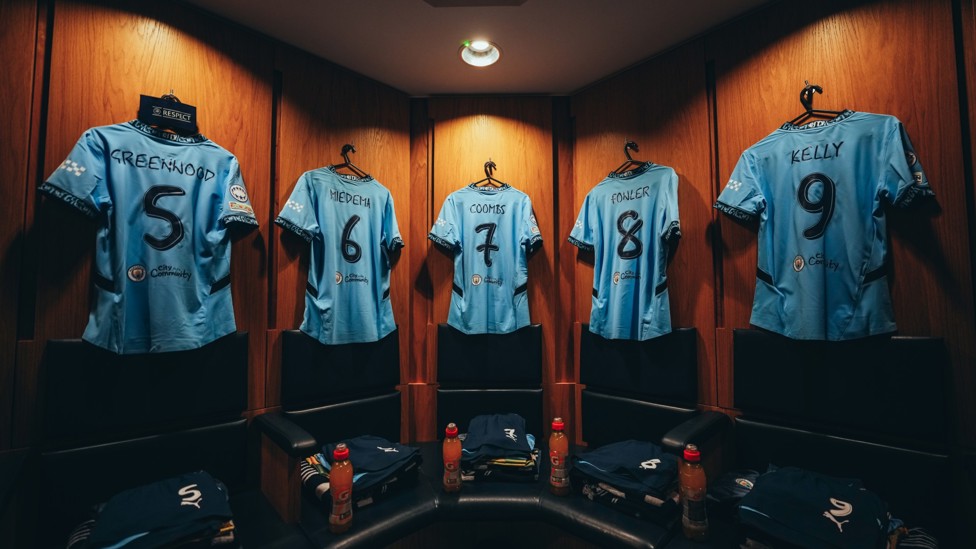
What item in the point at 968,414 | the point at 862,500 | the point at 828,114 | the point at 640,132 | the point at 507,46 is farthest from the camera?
the point at 640,132

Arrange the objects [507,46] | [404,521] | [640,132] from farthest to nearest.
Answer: [640,132] < [507,46] < [404,521]

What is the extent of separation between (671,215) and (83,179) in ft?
7.73

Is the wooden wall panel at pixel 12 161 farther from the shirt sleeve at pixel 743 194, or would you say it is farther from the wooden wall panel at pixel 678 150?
the shirt sleeve at pixel 743 194

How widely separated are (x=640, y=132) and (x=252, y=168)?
1977 mm

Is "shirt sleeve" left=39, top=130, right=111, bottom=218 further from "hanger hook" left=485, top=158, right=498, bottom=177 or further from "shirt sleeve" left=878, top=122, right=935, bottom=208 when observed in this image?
"shirt sleeve" left=878, top=122, right=935, bottom=208

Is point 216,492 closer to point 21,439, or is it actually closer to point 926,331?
point 21,439

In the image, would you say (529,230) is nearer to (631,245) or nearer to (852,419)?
(631,245)

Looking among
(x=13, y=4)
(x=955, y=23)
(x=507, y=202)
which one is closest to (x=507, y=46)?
(x=507, y=202)

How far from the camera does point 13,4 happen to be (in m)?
1.39

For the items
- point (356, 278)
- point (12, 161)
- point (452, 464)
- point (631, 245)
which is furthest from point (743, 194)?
point (12, 161)

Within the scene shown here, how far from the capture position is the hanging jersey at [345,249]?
1.89 metres

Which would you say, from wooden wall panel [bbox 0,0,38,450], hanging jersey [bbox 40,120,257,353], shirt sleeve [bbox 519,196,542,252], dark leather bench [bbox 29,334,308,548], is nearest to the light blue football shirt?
shirt sleeve [bbox 519,196,542,252]

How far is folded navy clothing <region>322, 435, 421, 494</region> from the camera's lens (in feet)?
4.93

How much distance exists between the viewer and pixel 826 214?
150 centimetres
